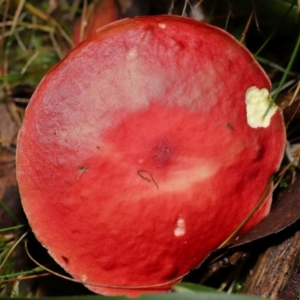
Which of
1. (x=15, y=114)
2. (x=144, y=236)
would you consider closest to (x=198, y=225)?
(x=144, y=236)

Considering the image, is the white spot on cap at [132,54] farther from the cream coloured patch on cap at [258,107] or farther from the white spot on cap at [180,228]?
the white spot on cap at [180,228]

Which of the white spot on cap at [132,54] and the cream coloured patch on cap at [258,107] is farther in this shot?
the cream coloured patch on cap at [258,107]

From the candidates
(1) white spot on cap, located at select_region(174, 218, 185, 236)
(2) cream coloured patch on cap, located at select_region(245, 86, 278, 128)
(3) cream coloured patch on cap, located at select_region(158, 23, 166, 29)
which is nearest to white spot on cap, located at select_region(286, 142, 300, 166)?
(2) cream coloured patch on cap, located at select_region(245, 86, 278, 128)

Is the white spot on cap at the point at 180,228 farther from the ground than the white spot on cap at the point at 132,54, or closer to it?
closer to it

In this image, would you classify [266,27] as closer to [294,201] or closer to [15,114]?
[294,201]

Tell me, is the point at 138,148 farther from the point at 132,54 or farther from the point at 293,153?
the point at 293,153

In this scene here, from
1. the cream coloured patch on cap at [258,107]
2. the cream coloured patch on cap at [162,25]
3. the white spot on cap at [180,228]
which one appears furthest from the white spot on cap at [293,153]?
the cream coloured patch on cap at [162,25]

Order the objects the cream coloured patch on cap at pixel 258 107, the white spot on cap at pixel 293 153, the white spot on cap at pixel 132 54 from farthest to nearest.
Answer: the white spot on cap at pixel 293 153, the cream coloured patch on cap at pixel 258 107, the white spot on cap at pixel 132 54

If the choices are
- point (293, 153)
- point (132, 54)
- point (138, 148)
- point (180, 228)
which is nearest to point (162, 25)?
point (132, 54)

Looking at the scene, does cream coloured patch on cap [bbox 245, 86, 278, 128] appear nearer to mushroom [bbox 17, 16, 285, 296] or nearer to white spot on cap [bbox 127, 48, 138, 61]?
mushroom [bbox 17, 16, 285, 296]
